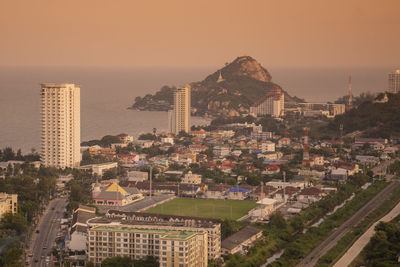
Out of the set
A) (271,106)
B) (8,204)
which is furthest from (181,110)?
(8,204)

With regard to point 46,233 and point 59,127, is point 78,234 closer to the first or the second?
point 46,233

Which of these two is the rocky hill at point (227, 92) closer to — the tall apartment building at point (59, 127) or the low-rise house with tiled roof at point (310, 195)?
→ the tall apartment building at point (59, 127)

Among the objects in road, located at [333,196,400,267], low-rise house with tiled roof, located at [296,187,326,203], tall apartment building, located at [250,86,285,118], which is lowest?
road, located at [333,196,400,267]

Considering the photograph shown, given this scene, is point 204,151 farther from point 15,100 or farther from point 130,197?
point 15,100

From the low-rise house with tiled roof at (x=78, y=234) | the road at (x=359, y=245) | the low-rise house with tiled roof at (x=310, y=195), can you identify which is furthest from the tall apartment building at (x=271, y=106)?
the low-rise house with tiled roof at (x=78, y=234)

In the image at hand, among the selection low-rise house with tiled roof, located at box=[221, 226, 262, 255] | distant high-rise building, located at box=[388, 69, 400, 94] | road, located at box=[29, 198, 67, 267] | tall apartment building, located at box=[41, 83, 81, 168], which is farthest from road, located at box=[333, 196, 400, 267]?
distant high-rise building, located at box=[388, 69, 400, 94]

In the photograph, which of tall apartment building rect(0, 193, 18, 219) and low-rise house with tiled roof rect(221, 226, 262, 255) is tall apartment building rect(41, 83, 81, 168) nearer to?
tall apartment building rect(0, 193, 18, 219)
